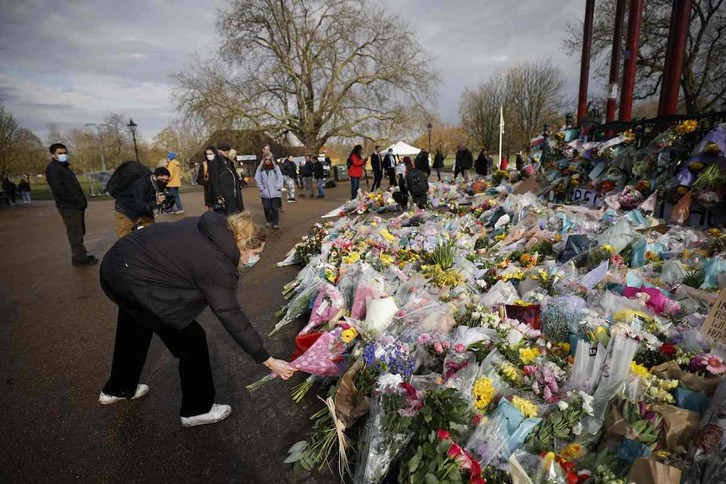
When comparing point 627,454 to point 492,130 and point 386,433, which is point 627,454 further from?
point 492,130

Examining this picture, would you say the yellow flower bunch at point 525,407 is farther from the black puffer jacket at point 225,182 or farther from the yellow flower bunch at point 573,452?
the black puffer jacket at point 225,182

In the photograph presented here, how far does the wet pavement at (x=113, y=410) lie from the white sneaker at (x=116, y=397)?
0.04 metres

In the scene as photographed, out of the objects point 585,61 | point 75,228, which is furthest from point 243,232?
point 585,61

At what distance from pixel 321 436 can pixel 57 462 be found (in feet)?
5.05

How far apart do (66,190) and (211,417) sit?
515 centimetres

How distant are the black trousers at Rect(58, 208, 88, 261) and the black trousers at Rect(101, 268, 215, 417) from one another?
14.1ft

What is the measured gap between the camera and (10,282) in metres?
5.58

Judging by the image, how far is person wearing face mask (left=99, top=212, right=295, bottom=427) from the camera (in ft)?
6.61

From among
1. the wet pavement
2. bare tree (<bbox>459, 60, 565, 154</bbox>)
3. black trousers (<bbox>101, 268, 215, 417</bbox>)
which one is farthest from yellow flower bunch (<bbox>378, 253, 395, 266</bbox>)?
bare tree (<bbox>459, 60, 565, 154</bbox>)

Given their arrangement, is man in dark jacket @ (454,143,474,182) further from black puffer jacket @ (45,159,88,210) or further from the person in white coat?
black puffer jacket @ (45,159,88,210)

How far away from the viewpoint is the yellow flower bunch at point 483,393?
2.01 metres

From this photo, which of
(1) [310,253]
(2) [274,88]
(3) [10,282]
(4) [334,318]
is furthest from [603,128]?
(2) [274,88]

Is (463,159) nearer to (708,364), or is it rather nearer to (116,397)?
(708,364)

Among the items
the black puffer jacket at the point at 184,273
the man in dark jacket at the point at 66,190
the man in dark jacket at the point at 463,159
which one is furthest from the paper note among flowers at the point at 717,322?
the man in dark jacket at the point at 463,159
